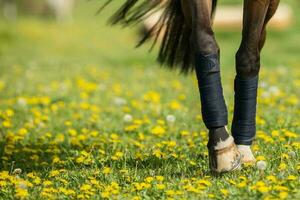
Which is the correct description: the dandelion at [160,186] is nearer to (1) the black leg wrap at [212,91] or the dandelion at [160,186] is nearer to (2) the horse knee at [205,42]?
(1) the black leg wrap at [212,91]

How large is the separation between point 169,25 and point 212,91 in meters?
1.38

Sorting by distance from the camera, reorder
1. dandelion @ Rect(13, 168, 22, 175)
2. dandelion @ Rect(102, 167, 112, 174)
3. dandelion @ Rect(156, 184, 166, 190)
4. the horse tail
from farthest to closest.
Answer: the horse tail < dandelion @ Rect(13, 168, 22, 175) < dandelion @ Rect(102, 167, 112, 174) < dandelion @ Rect(156, 184, 166, 190)

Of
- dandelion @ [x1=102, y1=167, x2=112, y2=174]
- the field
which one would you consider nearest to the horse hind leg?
the field

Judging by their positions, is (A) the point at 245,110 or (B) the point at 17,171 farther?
(B) the point at 17,171

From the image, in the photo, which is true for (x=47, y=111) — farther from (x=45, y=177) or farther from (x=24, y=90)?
(x=45, y=177)

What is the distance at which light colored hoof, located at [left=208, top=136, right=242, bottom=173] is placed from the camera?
175 inches

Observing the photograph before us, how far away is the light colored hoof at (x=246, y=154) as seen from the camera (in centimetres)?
471

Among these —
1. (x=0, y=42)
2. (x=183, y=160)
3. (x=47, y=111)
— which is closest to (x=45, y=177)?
(x=183, y=160)

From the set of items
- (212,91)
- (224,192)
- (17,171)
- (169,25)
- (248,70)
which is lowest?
(17,171)

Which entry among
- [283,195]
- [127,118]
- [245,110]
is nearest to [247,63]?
[245,110]

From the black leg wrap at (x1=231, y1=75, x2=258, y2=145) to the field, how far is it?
171 millimetres

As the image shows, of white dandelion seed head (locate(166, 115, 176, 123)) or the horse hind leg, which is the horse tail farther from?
the horse hind leg

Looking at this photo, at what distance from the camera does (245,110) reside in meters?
4.80

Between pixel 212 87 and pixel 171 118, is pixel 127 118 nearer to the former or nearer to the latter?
pixel 171 118
